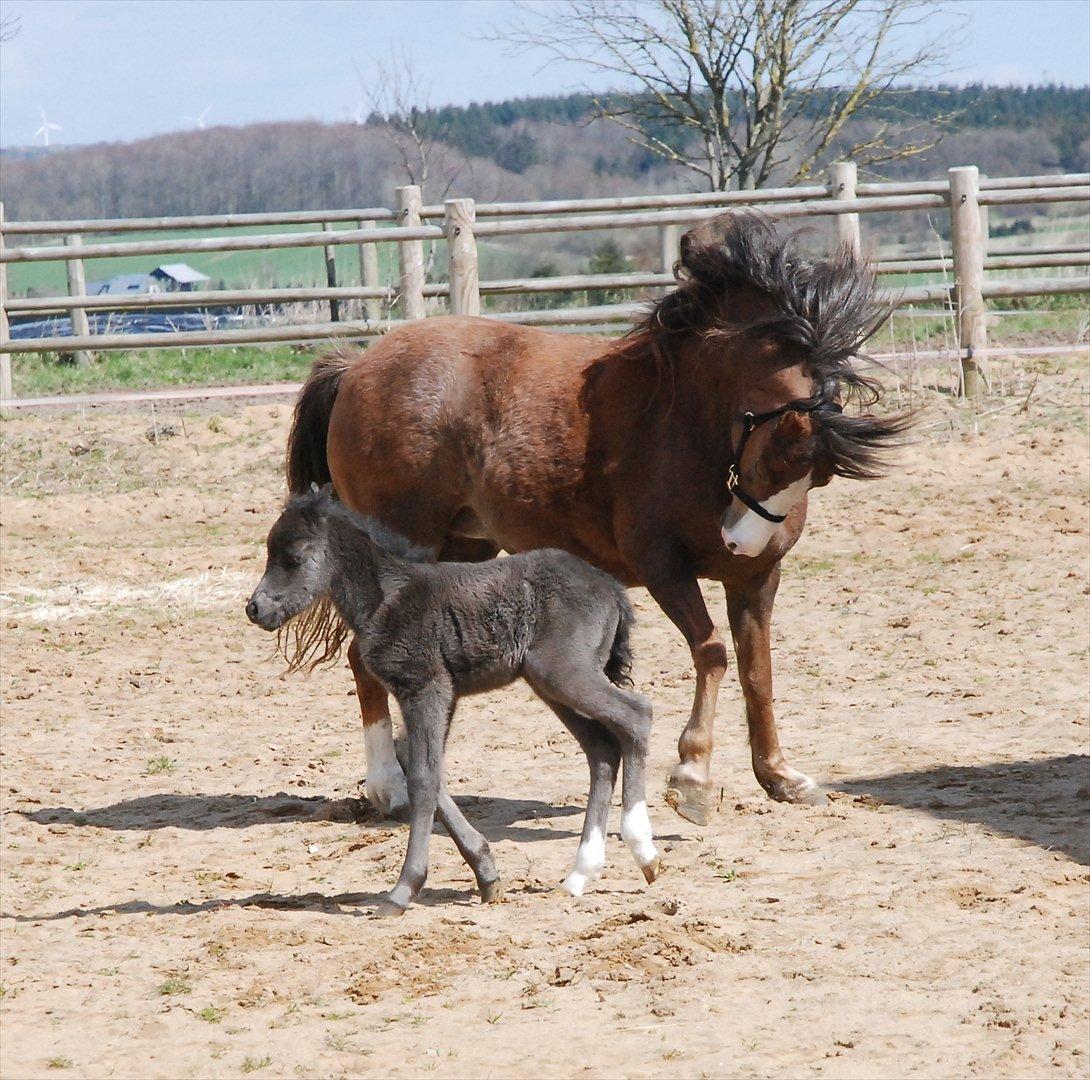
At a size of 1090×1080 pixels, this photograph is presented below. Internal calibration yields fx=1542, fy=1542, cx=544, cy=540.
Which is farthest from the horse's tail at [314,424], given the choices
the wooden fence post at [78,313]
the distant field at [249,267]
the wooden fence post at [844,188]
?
the distant field at [249,267]

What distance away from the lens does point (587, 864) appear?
486cm

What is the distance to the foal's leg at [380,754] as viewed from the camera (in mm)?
6137

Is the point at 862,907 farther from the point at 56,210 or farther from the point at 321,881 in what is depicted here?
the point at 56,210

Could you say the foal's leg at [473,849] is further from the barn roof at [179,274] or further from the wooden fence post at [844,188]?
the barn roof at [179,274]

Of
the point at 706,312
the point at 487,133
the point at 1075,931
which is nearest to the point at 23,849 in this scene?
the point at 706,312

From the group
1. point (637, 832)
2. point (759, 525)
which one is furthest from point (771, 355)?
point (637, 832)

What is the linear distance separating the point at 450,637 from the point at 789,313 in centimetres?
177

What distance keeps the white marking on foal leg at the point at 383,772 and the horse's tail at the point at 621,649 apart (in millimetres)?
1318

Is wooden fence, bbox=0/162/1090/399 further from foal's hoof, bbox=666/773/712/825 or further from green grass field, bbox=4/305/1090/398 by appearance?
foal's hoof, bbox=666/773/712/825

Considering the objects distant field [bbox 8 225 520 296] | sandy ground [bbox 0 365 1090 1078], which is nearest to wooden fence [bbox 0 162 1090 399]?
sandy ground [bbox 0 365 1090 1078]

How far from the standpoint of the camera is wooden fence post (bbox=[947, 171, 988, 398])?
13438 mm

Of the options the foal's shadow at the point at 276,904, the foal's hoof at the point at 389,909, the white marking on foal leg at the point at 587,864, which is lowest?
the foal's shadow at the point at 276,904

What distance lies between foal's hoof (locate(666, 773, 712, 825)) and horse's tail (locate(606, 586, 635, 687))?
0.59 meters

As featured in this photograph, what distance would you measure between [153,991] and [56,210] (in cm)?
5140
